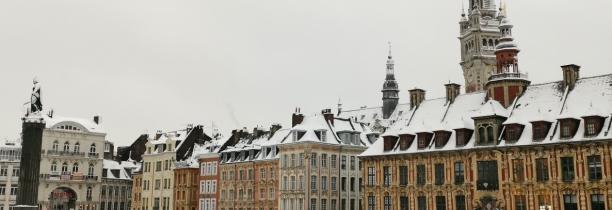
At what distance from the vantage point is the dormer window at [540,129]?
52750mm

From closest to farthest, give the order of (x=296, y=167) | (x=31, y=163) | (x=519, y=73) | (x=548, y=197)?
(x=31, y=163)
(x=548, y=197)
(x=519, y=73)
(x=296, y=167)

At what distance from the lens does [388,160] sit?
62.8 m

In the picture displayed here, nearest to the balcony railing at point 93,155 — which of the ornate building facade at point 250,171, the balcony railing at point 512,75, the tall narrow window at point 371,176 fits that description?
the ornate building facade at point 250,171

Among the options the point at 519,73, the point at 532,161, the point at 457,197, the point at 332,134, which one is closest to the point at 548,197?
the point at 532,161

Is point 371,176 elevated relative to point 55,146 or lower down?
lower down

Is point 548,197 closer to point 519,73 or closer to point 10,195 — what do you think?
point 519,73

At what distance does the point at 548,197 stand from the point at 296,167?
3049cm

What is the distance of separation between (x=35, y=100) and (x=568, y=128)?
1479 inches

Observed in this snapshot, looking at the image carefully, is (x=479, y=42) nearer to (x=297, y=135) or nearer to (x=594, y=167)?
(x=297, y=135)

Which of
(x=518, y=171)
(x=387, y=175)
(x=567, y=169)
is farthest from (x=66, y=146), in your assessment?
(x=567, y=169)

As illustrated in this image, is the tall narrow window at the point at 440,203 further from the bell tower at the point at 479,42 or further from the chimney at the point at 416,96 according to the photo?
the bell tower at the point at 479,42

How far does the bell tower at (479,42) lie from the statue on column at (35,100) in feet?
326

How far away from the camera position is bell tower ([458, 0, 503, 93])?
136m

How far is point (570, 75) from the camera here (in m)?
56.2
